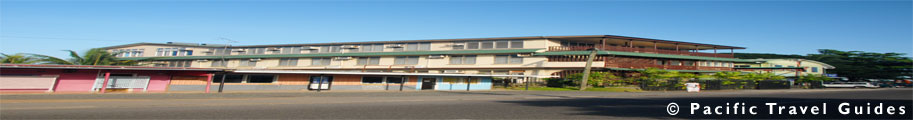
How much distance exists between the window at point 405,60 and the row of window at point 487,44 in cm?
463

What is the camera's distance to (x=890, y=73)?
5709cm

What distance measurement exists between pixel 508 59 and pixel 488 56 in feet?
7.14

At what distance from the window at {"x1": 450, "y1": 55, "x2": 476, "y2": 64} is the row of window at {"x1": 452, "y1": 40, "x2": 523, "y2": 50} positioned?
1292 mm

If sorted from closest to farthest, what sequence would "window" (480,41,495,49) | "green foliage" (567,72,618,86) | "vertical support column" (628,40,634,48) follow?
1. "green foliage" (567,72,618,86)
2. "vertical support column" (628,40,634,48)
3. "window" (480,41,495,49)

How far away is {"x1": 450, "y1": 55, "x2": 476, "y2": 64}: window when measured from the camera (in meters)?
43.4

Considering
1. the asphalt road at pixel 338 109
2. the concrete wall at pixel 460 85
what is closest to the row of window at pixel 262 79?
the concrete wall at pixel 460 85

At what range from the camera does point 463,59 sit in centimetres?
4366

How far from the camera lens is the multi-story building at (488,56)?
40.4m

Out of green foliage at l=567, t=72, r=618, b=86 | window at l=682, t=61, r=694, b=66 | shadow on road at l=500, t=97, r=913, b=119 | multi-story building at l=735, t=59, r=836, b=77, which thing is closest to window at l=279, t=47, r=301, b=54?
green foliage at l=567, t=72, r=618, b=86

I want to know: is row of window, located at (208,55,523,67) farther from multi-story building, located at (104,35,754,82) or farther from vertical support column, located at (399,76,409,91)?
A: vertical support column, located at (399,76,409,91)

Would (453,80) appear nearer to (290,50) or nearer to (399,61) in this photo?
(399,61)

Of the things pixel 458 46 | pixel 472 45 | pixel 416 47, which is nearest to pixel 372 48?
pixel 416 47

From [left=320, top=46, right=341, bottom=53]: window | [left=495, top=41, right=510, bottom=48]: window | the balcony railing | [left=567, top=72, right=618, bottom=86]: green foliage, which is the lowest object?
[left=567, top=72, right=618, bottom=86]: green foliage

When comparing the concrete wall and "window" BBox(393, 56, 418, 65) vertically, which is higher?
"window" BBox(393, 56, 418, 65)
